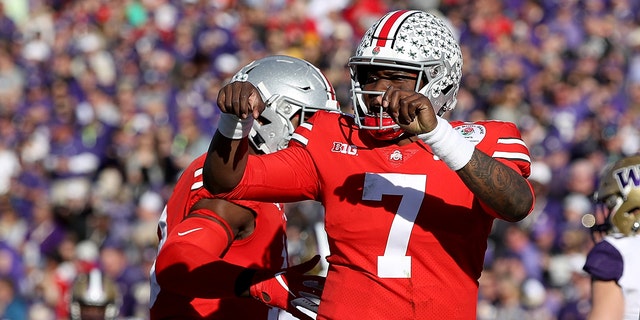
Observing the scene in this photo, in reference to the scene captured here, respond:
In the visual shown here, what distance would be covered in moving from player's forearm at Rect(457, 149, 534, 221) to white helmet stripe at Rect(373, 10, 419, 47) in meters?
0.57

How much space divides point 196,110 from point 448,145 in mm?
10659

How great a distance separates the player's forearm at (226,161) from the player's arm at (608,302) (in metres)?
1.69

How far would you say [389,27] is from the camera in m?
4.13

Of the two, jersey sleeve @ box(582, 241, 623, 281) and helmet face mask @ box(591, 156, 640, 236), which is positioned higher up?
helmet face mask @ box(591, 156, 640, 236)

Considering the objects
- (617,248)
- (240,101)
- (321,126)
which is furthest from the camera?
(617,248)

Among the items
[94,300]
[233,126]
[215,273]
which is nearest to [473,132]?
[233,126]

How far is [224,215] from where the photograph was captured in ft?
15.3

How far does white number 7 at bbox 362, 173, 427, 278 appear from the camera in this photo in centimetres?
400

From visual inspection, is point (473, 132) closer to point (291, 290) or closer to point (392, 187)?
point (392, 187)

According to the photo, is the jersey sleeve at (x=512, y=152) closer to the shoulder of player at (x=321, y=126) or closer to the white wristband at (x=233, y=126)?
the shoulder of player at (x=321, y=126)

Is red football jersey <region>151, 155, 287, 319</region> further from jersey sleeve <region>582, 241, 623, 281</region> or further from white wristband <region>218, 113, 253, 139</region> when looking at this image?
jersey sleeve <region>582, 241, 623, 281</region>

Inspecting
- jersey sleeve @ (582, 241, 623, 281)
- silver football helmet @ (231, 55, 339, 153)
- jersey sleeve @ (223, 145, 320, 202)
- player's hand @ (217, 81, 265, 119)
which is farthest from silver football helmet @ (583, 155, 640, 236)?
player's hand @ (217, 81, 265, 119)

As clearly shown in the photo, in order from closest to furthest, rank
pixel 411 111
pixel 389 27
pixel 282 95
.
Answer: pixel 411 111 < pixel 389 27 < pixel 282 95

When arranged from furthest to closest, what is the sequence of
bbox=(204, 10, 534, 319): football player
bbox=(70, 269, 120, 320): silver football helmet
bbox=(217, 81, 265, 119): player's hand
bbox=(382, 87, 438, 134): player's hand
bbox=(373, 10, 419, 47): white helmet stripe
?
bbox=(70, 269, 120, 320): silver football helmet → bbox=(373, 10, 419, 47): white helmet stripe → bbox=(204, 10, 534, 319): football player → bbox=(217, 81, 265, 119): player's hand → bbox=(382, 87, 438, 134): player's hand
